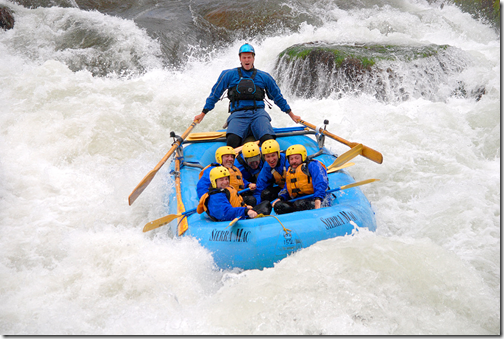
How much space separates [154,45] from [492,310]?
9086mm

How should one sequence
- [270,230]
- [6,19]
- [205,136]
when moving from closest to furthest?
1. [270,230]
2. [205,136]
3. [6,19]

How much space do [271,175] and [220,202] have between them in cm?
72

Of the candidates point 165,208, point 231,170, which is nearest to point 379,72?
point 231,170

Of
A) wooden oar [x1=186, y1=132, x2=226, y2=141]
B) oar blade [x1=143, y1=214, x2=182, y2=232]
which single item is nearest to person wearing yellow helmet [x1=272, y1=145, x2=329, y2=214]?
oar blade [x1=143, y1=214, x2=182, y2=232]

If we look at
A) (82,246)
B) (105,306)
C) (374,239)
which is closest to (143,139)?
(82,246)

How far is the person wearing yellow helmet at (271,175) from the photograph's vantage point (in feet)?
11.1

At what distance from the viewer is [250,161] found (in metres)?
3.61

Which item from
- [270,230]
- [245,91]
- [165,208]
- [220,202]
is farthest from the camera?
[245,91]

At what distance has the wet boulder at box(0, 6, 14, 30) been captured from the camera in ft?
30.3

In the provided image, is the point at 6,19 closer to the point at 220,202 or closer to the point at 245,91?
the point at 245,91

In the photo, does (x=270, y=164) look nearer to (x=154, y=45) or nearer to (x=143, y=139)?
(x=143, y=139)

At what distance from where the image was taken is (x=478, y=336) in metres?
2.11

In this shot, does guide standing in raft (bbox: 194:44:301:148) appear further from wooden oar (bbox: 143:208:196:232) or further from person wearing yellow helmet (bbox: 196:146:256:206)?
wooden oar (bbox: 143:208:196:232)

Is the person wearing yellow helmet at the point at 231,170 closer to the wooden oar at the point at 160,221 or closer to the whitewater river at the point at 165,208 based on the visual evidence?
the wooden oar at the point at 160,221
